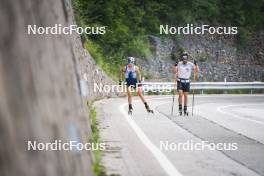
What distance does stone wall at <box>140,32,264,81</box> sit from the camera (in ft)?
128

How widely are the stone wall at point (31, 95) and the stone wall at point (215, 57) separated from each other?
3378 centimetres

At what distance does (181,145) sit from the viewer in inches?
359

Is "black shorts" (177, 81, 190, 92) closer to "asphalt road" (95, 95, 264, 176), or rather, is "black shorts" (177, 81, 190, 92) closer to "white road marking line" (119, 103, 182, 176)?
"asphalt road" (95, 95, 264, 176)

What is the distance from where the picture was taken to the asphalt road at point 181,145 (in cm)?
697

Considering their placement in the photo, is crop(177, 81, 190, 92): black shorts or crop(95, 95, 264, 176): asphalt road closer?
crop(95, 95, 264, 176): asphalt road

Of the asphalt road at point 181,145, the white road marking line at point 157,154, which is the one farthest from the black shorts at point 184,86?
the white road marking line at point 157,154

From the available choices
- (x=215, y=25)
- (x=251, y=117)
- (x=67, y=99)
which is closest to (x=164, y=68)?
(x=215, y=25)

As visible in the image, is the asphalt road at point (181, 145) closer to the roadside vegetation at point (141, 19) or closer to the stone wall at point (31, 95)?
the stone wall at point (31, 95)

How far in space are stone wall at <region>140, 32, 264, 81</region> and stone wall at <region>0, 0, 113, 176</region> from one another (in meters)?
33.8

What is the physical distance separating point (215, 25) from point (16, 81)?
145 ft

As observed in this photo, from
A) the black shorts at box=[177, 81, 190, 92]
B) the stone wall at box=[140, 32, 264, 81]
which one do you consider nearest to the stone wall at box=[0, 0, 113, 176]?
the black shorts at box=[177, 81, 190, 92]

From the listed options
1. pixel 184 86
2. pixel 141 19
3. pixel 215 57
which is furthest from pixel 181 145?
pixel 215 57

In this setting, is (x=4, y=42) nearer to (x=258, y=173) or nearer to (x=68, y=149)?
(x=68, y=149)

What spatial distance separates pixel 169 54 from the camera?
39.9 meters
